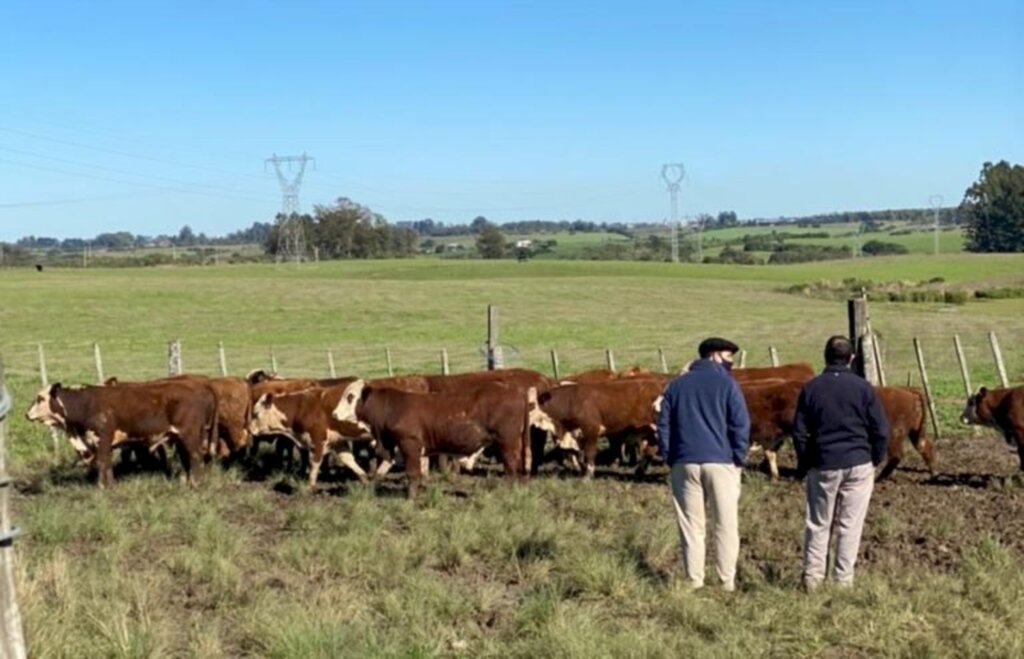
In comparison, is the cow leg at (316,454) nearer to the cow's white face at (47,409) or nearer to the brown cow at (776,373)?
the cow's white face at (47,409)

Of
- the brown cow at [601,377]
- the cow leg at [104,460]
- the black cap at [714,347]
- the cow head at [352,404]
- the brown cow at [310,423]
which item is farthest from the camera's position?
the brown cow at [601,377]

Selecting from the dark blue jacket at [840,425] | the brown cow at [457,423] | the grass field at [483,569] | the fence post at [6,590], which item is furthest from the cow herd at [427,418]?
the fence post at [6,590]

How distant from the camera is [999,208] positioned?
128500 millimetres

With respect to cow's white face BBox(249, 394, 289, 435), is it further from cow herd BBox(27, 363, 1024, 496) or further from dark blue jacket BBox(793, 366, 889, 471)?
dark blue jacket BBox(793, 366, 889, 471)

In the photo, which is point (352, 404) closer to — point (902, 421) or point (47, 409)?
point (47, 409)

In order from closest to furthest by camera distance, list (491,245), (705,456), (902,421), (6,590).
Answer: (6,590)
(705,456)
(902,421)
(491,245)

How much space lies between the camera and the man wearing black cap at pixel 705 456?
891 centimetres

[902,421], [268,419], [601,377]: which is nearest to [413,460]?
[268,419]

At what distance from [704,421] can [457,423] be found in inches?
226

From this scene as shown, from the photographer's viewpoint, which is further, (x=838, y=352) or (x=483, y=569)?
(x=483, y=569)

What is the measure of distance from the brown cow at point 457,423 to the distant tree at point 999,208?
12474 cm

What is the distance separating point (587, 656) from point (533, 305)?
54.3 m

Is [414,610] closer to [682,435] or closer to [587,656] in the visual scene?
[587,656]

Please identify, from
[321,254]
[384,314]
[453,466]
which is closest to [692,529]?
[453,466]
